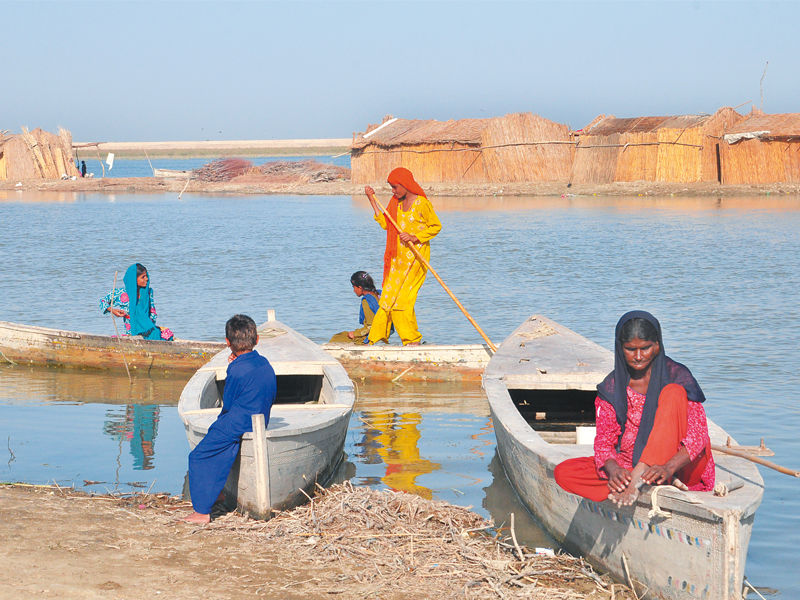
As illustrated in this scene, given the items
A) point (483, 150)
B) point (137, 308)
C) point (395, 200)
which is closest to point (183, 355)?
point (137, 308)

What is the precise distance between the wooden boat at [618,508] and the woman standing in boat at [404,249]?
173 cm

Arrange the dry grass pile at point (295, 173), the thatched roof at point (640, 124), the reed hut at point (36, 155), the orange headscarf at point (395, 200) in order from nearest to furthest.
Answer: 1. the orange headscarf at point (395, 200)
2. the thatched roof at point (640, 124)
3. the reed hut at point (36, 155)
4. the dry grass pile at point (295, 173)

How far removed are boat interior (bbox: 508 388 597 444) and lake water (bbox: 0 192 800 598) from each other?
1.48 ft

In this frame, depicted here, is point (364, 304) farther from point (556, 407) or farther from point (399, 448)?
point (556, 407)

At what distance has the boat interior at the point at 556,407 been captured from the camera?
575cm

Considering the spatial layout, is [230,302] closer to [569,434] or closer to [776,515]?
[569,434]

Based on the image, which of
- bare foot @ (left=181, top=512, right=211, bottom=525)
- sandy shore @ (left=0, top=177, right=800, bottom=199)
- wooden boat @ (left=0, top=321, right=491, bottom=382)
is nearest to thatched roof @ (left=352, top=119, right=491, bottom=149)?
sandy shore @ (left=0, top=177, right=800, bottom=199)

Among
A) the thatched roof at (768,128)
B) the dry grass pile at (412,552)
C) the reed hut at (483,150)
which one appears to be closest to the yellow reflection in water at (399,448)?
the dry grass pile at (412,552)

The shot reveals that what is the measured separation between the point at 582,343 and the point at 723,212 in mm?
17775

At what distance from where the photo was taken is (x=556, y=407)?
5.93 metres

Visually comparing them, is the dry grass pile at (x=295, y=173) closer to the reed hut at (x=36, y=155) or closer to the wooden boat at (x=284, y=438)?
the reed hut at (x=36, y=155)

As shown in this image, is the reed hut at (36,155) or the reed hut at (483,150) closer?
the reed hut at (483,150)

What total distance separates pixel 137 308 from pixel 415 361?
2770 mm

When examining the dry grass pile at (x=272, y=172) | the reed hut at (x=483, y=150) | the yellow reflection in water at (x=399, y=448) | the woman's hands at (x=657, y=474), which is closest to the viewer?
the woman's hands at (x=657, y=474)
